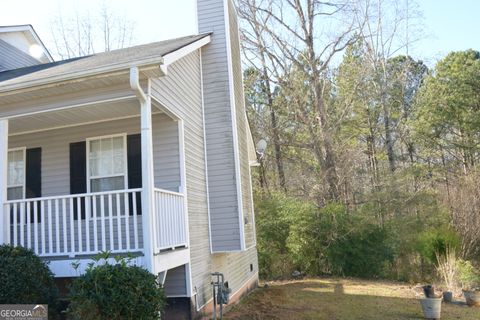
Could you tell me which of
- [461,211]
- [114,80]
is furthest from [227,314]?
[461,211]

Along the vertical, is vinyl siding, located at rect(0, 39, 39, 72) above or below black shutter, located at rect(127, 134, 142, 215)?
above

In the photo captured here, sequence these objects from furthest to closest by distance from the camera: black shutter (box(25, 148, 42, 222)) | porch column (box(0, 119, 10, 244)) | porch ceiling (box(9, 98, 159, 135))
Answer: black shutter (box(25, 148, 42, 222)) < porch ceiling (box(9, 98, 159, 135)) < porch column (box(0, 119, 10, 244))

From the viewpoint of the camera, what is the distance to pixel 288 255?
47.4 ft

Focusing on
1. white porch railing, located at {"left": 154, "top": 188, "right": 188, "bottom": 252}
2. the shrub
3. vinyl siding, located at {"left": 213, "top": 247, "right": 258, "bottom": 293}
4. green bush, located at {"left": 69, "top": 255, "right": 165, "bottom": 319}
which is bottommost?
the shrub

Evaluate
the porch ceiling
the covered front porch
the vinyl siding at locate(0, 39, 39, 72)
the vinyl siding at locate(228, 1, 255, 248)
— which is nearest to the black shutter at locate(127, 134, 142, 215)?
the covered front porch

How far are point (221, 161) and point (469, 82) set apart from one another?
18433 millimetres

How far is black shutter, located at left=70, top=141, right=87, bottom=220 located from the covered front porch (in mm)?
19

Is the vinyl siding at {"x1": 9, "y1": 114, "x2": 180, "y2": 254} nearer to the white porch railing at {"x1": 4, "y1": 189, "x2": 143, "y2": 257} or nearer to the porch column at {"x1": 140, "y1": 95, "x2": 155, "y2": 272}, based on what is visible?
the white porch railing at {"x1": 4, "y1": 189, "x2": 143, "y2": 257}

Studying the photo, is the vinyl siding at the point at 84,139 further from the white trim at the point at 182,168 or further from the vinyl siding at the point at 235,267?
the vinyl siding at the point at 235,267

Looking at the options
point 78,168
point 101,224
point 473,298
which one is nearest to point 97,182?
point 78,168

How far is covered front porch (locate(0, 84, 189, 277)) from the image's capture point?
575cm

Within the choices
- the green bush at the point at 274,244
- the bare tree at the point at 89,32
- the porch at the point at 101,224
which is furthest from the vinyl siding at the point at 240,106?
the bare tree at the point at 89,32

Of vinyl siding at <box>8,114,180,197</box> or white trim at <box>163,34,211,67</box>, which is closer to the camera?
white trim at <box>163,34,211,67</box>

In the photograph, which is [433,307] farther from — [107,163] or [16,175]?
[16,175]
